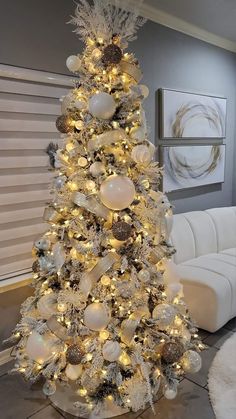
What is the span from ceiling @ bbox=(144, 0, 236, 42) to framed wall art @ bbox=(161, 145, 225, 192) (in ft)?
3.89

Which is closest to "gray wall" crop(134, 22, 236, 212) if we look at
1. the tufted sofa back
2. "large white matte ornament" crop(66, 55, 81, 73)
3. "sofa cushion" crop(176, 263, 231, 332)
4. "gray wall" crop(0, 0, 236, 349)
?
"gray wall" crop(0, 0, 236, 349)

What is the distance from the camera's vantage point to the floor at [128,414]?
168 cm

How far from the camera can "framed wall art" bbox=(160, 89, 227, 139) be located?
9.90ft

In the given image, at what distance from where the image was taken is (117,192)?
1389 mm

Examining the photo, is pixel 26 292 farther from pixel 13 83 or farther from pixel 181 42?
pixel 181 42

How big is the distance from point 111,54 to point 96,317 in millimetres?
1218

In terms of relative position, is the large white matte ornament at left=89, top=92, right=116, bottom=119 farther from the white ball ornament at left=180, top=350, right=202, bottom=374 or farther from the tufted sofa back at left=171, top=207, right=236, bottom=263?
the tufted sofa back at left=171, top=207, right=236, bottom=263

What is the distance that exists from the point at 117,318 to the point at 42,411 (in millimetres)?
738

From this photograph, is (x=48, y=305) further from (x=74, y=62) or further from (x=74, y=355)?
(x=74, y=62)

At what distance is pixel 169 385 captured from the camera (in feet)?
5.32

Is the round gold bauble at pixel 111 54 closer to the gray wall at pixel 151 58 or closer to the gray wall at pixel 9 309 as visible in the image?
the gray wall at pixel 151 58

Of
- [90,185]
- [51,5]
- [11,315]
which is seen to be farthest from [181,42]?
[11,315]

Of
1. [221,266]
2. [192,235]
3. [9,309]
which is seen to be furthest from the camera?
[192,235]

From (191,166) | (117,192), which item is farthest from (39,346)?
(191,166)
